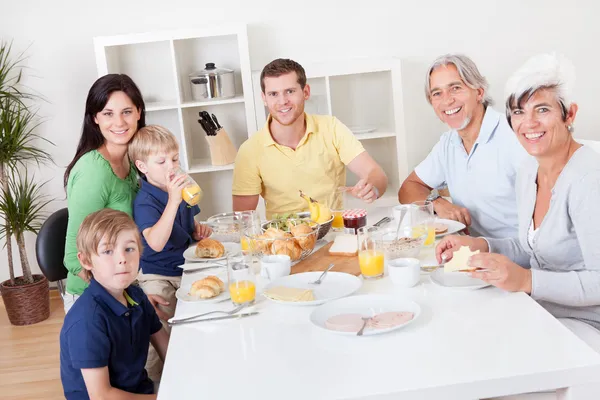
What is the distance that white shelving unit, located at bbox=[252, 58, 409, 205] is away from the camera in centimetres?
390

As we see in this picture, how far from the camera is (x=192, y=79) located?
12.9 ft

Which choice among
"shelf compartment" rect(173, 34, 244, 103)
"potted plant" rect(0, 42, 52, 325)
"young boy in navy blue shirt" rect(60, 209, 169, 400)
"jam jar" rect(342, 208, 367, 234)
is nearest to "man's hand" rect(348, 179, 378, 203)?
"jam jar" rect(342, 208, 367, 234)

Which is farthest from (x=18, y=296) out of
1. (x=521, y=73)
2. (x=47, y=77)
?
(x=521, y=73)

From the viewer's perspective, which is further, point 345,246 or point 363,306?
point 345,246

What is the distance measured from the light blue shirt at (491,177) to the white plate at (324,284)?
0.83 meters

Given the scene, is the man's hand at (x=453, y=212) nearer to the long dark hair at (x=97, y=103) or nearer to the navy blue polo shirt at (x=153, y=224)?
the navy blue polo shirt at (x=153, y=224)

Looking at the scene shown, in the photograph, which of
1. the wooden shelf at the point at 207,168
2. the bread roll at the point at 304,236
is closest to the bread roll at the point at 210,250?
the bread roll at the point at 304,236

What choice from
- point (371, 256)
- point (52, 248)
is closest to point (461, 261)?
point (371, 256)

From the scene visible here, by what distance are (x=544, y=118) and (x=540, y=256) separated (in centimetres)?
39

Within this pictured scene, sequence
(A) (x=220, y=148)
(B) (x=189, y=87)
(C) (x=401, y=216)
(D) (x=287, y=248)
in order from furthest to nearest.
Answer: (B) (x=189, y=87) → (A) (x=220, y=148) → (C) (x=401, y=216) → (D) (x=287, y=248)

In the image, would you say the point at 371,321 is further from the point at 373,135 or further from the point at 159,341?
the point at 373,135

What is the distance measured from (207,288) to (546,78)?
1.07 metres

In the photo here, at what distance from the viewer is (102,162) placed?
2559mm

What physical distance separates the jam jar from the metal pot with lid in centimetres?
176
